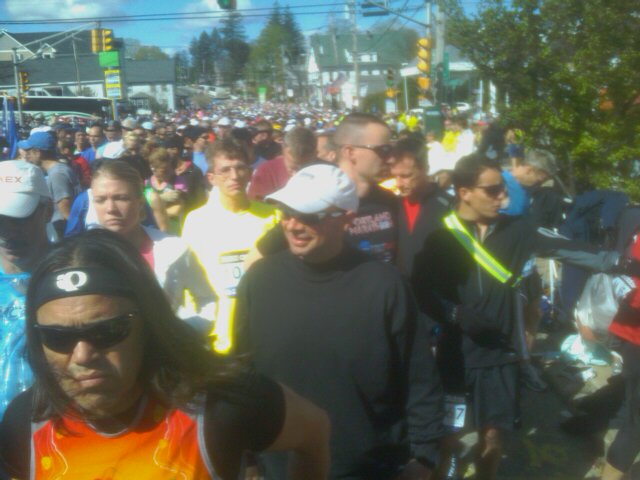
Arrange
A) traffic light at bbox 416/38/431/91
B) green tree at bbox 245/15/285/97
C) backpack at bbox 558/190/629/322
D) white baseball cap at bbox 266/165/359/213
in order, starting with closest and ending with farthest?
white baseball cap at bbox 266/165/359/213
backpack at bbox 558/190/629/322
traffic light at bbox 416/38/431/91
green tree at bbox 245/15/285/97

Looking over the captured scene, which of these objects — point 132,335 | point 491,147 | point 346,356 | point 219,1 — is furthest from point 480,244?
point 219,1

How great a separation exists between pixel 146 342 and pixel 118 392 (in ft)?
0.51

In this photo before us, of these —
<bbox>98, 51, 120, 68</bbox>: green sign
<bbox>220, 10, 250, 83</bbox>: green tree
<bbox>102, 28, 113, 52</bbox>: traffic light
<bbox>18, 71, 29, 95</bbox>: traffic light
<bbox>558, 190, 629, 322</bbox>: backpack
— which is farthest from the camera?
<bbox>220, 10, 250, 83</bbox>: green tree

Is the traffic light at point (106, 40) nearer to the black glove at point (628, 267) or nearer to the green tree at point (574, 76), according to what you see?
the green tree at point (574, 76)

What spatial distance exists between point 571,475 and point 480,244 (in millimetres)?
1917

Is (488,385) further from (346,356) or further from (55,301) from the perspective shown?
(55,301)

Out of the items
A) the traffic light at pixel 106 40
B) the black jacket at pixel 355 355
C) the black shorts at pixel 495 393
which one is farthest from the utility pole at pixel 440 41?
the black jacket at pixel 355 355

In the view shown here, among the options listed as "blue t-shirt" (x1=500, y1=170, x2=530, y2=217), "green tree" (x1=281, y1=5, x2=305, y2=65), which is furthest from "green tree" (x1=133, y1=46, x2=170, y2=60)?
"blue t-shirt" (x1=500, y1=170, x2=530, y2=217)

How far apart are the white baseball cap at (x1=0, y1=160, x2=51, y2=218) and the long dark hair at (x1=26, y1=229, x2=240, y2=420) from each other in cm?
110

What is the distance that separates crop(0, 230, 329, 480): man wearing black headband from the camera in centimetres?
176

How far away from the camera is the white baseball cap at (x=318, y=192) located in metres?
2.98

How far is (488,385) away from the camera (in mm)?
3996

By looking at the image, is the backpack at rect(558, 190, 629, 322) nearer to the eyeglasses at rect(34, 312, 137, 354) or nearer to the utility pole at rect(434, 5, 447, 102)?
the eyeglasses at rect(34, 312, 137, 354)

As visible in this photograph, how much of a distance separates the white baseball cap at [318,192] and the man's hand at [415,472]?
41.1 inches
